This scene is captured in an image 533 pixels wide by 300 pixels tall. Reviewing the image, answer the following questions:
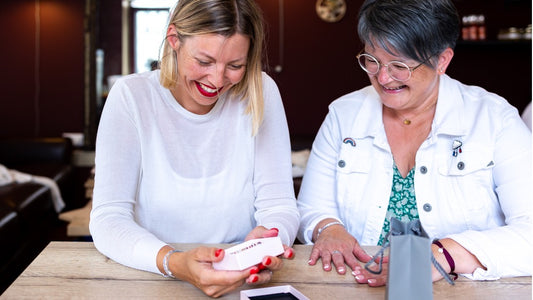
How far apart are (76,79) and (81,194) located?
1294 millimetres

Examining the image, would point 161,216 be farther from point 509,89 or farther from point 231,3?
point 509,89

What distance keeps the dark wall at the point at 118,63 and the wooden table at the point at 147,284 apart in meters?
4.91

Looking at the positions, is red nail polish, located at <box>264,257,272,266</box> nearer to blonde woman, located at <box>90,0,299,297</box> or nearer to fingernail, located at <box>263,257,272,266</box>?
fingernail, located at <box>263,257,272,266</box>

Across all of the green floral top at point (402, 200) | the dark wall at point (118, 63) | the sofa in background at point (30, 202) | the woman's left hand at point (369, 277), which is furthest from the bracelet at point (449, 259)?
the dark wall at point (118, 63)

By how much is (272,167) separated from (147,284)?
21.7 inches

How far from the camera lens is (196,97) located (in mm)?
1587

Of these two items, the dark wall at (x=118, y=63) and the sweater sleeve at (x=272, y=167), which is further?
the dark wall at (x=118, y=63)

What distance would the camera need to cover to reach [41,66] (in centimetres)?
630

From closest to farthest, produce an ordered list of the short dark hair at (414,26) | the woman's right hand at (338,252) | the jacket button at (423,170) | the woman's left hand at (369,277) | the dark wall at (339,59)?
1. the woman's left hand at (369,277)
2. the woman's right hand at (338,252)
3. the short dark hair at (414,26)
4. the jacket button at (423,170)
5. the dark wall at (339,59)

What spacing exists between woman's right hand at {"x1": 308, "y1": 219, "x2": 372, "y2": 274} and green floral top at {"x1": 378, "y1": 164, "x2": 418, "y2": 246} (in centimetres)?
22

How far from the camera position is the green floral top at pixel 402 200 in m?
1.79

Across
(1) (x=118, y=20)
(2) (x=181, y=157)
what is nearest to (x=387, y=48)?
(2) (x=181, y=157)

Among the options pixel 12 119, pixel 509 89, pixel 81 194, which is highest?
pixel 509 89

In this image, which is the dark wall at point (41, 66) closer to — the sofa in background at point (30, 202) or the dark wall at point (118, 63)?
the dark wall at point (118, 63)
